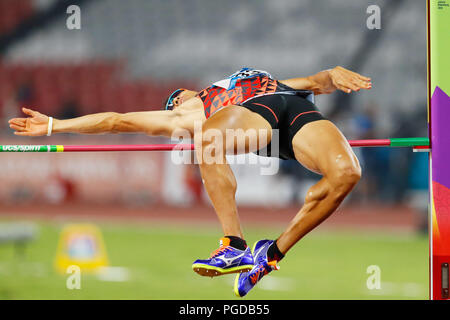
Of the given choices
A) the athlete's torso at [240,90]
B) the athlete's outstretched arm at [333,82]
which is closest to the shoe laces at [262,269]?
the athlete's torso at [240,90]

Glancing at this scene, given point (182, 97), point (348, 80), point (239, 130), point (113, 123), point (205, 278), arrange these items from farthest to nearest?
point (205, 278) → point (182, 97) → point (113, 123) → point (348, 80) → point (239, 130)

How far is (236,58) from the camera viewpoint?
1263cm

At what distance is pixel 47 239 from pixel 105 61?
457cm

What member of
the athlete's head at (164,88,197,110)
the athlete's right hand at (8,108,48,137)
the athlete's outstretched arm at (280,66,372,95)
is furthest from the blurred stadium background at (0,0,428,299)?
the athlete's outstretched arm at (280,66,372,95)

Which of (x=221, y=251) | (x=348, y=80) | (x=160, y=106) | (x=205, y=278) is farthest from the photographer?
(x=160, y=106)

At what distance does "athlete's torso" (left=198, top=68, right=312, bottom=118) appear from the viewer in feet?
10.6

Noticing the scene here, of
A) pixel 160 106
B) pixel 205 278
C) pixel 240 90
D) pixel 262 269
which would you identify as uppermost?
pixel 160 106

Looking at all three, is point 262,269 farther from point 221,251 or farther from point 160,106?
point 160,106

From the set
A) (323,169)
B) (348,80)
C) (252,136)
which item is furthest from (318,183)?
(348,80)

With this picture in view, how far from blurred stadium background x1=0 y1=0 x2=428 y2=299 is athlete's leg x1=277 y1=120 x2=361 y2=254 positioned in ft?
17.4

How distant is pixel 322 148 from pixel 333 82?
54cm

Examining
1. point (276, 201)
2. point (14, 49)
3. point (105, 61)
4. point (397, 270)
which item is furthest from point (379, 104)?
point (14, 49)

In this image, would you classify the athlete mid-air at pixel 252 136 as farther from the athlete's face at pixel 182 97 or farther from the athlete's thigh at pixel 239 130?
the athlete's face at pixel 182 97

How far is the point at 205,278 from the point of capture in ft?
27.0
